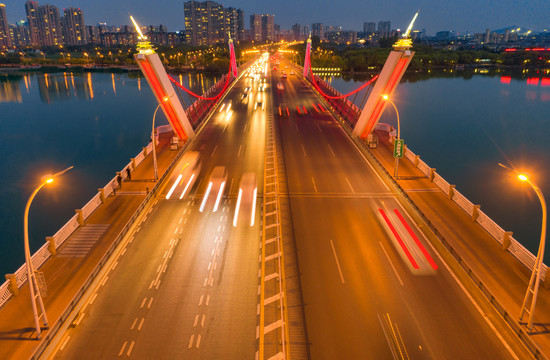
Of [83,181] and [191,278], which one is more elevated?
[191,278]

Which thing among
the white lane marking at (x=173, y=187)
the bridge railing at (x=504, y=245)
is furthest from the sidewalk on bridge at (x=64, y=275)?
the bridge railing at (x=504, y=245)

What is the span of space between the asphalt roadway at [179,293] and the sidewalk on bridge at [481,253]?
13368mm

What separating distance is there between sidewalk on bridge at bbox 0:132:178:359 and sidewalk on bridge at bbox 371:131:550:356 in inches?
904

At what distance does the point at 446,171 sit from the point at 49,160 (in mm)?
63771

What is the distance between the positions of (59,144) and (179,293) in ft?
202

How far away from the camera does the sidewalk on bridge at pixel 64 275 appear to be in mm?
16516

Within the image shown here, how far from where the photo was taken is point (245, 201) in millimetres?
30672

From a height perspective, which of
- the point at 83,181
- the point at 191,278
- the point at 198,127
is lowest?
the point at 83,181

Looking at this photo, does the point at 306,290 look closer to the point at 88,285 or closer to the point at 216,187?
the point at 88,285

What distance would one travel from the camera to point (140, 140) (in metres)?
69.4

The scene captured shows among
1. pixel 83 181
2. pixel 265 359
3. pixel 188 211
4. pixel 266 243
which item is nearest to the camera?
pixel 265 359

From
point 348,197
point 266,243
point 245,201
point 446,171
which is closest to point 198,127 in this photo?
point 245,201


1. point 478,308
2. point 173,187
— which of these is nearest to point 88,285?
point 173,187

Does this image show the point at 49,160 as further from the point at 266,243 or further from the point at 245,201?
the point at 266,243
